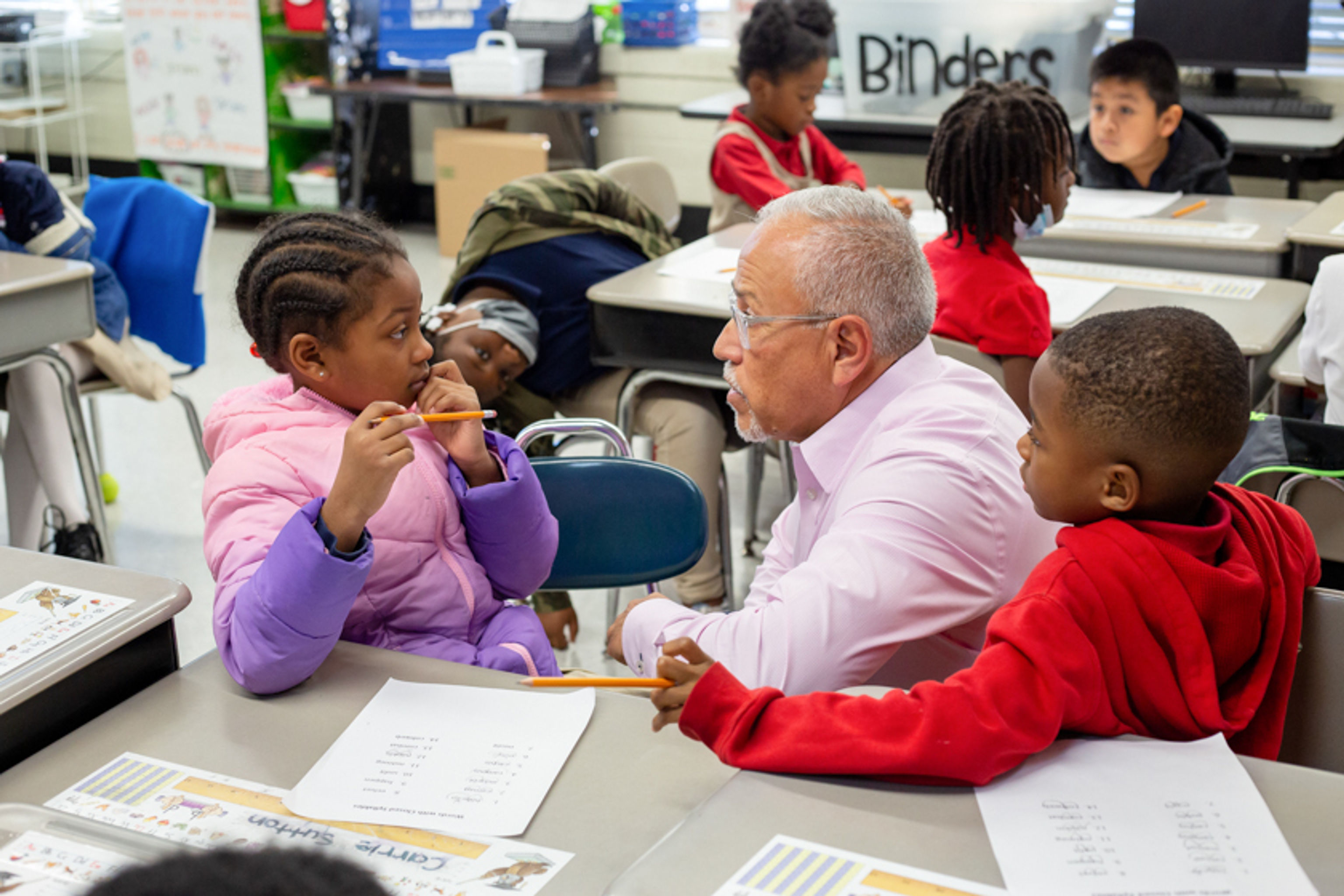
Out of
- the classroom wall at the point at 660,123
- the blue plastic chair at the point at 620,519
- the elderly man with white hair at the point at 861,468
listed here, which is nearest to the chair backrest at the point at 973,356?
the blue plastic chair at the point at 620,519

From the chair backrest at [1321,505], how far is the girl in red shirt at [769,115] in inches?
66.1

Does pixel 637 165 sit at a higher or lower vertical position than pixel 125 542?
higher

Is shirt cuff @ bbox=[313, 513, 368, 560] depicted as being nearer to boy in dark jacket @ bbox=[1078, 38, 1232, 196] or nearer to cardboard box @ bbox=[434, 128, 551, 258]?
boy in dark jacket @ bbox=[1078, 38, 1232, 196]

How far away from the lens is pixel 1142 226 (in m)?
2.96

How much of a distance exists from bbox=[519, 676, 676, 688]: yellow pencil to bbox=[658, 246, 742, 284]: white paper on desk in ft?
5.33

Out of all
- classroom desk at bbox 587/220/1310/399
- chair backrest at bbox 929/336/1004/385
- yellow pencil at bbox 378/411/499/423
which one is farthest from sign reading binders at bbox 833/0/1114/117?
yellow pencil at bbox 378/411/499/423

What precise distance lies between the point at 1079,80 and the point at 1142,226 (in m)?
1.63

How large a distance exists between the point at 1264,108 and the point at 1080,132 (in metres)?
0.93

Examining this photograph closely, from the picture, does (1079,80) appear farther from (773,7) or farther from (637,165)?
(637,165)

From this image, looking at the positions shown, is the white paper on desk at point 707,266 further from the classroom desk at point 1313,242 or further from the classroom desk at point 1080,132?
the classroom desk at point 1080,132

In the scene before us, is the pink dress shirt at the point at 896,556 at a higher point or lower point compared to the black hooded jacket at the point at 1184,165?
lower

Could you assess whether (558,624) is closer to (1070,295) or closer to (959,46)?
(1070,295)

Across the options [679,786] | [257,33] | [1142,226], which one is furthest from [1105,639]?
[257,33]

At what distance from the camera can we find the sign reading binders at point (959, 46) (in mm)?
4250
